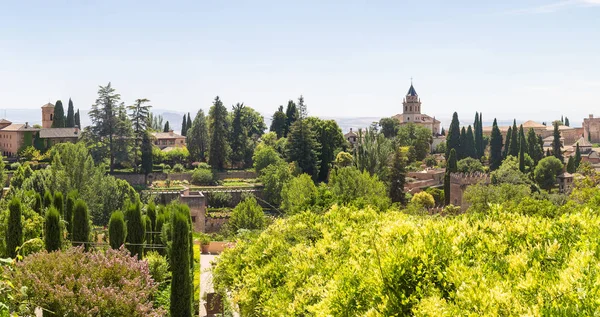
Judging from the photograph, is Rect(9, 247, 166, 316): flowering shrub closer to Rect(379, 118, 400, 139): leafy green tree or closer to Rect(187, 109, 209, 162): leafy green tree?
Rect(187, 109, 209, 162): leafy green tree

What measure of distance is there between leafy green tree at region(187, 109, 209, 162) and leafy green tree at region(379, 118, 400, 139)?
22.6m

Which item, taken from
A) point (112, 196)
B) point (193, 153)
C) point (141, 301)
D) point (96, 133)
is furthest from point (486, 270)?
point (193, 153)

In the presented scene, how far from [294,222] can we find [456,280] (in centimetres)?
836

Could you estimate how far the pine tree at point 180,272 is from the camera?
1375cm

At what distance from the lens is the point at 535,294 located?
19.4ft

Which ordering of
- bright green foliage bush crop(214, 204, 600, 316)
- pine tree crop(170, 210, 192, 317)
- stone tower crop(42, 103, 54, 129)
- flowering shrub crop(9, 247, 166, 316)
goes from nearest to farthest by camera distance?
bright green foliage bush crop(214, 204, 600, 316), flowering shrub crop(9, 247, 166, 316), pine tree crop(170, 210, 192, 317), stone tower crop(42, 103, 54, 129)

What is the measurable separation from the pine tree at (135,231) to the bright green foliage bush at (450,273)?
854cm

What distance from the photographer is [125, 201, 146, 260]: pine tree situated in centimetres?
1891

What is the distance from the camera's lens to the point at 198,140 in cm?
5603

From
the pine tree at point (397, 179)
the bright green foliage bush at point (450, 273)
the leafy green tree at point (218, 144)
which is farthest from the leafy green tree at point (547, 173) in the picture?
the bright green foliage bush at point (450, 273)

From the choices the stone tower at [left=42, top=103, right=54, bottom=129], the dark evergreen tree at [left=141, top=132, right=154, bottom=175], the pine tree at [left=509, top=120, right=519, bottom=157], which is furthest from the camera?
the stone tower at [left=42, top=103, right=54, bottom=129]

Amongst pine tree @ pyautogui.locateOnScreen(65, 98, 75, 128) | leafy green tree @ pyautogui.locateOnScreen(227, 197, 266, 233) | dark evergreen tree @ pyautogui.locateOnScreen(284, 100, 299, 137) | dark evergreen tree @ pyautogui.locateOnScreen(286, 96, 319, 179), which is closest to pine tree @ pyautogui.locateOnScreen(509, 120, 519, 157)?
dark evergreen tree @ pyautogui.locateOnScreen(286, 96, 319, 179)

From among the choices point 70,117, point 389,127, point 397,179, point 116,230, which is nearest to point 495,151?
point 389,127

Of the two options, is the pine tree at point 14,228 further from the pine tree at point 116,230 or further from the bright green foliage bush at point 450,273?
the bright green foliage bush at point 450,273
